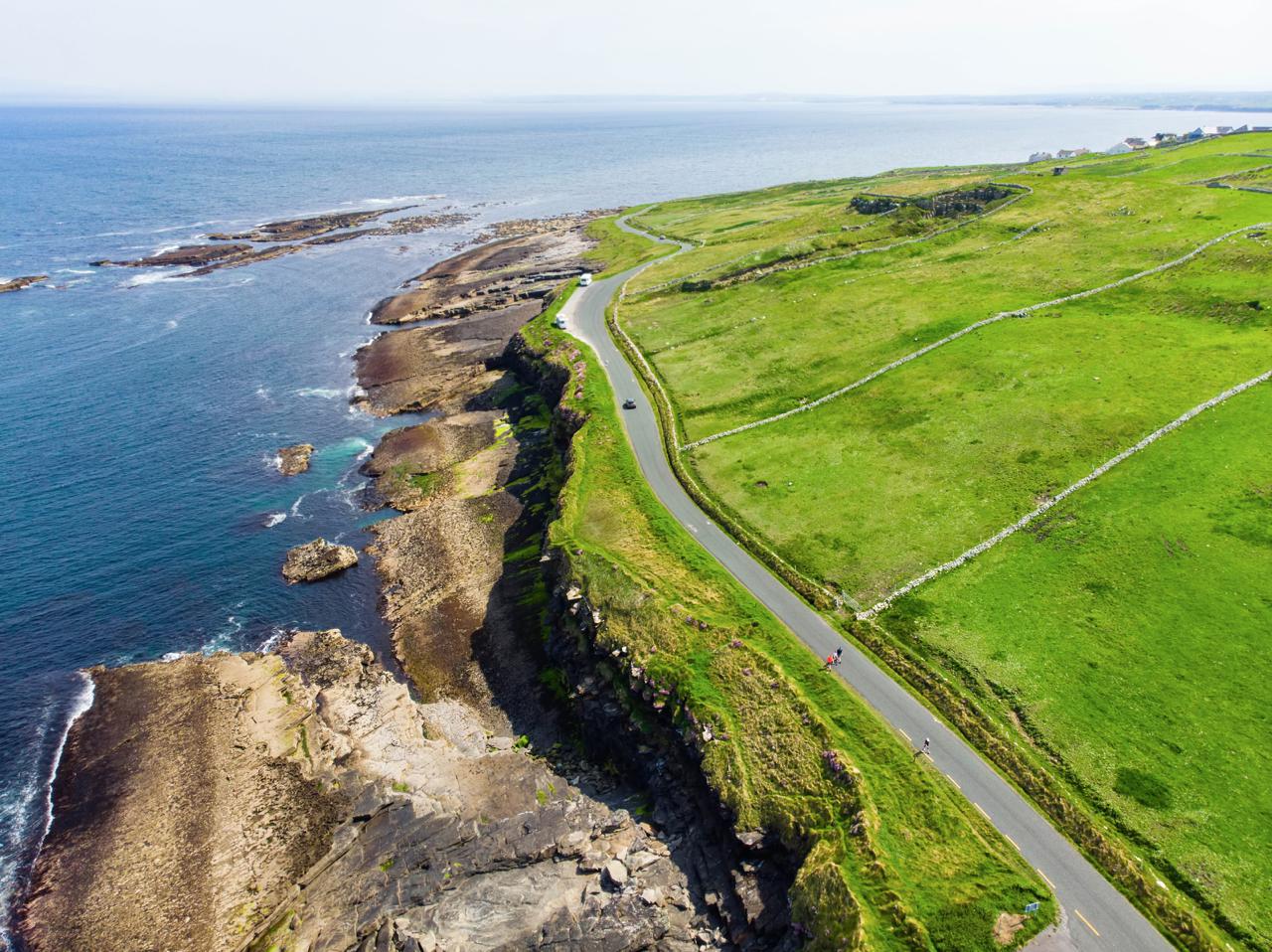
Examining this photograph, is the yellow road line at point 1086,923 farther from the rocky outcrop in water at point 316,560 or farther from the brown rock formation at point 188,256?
the brown rock formation at point 188,256

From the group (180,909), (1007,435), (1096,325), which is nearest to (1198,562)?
(1007,435)

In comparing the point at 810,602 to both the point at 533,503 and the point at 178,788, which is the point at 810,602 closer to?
the point at 533,503

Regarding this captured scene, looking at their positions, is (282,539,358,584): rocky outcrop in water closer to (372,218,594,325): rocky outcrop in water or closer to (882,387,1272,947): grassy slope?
(882,387,1272,947): grassy slope

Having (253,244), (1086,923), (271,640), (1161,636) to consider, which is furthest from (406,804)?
(253,244)

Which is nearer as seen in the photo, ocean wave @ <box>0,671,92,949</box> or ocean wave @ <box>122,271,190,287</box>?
ocean wave @ <box>0,671,92,949</box>

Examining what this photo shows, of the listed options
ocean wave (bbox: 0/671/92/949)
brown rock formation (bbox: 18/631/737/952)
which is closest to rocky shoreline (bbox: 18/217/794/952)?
brown rock formation (bbox: 18/631/737/952)

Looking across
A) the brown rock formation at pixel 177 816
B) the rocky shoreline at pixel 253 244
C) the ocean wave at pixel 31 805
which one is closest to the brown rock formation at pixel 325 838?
the brown rock formation at pixel 177 816
